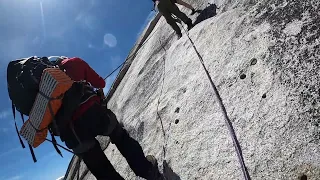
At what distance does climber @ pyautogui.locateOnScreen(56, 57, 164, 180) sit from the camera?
465cm

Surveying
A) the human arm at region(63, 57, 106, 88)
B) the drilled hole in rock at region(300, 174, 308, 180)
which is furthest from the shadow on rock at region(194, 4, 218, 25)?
the drilled hole in rock at region(300, 174, 308, 180)

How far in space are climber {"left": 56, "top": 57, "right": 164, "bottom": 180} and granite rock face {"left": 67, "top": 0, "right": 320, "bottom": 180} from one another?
41cm

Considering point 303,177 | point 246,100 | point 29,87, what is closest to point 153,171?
point 246,100

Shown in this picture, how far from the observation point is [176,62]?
6824 millimetres

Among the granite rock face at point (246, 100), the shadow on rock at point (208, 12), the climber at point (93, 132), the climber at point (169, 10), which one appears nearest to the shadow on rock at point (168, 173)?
the granite rock face at point (246, 100)

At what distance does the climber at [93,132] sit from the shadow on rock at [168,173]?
13 centimetres

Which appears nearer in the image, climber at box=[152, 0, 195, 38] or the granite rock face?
the granite rock face

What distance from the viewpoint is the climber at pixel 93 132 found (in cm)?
465

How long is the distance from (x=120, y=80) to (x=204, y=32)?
5.83 meters

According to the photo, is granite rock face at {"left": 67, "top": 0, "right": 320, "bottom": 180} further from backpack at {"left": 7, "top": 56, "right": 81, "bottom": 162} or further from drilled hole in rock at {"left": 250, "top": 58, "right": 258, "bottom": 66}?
backpack at {"left": 7, "top": 56, "right": 81, "bottom": 162}

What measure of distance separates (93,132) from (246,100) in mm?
2393

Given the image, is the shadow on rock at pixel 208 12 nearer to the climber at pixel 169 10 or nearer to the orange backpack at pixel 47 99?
the climber at pixel 169 10

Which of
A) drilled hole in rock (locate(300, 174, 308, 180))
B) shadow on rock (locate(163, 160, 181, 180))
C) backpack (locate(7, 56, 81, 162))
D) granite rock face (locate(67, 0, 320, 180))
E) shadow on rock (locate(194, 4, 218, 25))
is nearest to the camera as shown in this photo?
drilled hole in rock (locate(300, 174, 308, 180))

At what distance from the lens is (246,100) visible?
418 centimetres
